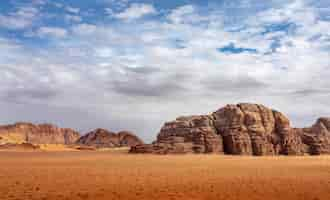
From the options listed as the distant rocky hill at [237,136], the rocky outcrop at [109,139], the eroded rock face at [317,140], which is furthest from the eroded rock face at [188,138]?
the rocky outcrop at [109,139]

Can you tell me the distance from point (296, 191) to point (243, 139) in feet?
127

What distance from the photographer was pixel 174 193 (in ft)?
40.9

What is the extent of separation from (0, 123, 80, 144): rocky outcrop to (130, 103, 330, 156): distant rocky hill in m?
91.7

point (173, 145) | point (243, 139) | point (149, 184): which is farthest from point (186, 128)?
point (149, 184)

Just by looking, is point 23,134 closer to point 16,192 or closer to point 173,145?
point 173,145

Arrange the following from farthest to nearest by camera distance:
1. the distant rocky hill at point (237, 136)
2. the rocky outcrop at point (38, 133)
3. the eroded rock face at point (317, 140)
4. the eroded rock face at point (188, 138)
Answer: the rocky outcrop at point (38, 133)
the eroded rock face at point (317, 140)
the distant rocky hill at point (237, 136)
the eroded rock face at point (188, 138)

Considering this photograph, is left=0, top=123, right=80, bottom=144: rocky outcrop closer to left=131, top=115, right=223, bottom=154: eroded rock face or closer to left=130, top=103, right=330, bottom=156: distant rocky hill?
Result: left=131, top=115, right=223, bottom=154: eroded rock face

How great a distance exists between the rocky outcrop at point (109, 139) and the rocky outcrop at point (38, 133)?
28441 mm

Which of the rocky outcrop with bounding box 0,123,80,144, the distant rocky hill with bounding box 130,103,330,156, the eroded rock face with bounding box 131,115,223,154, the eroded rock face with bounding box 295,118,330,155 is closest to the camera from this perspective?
the eroded rock face with bounding box 131,115,223,154

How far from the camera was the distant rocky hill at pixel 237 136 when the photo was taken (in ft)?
164

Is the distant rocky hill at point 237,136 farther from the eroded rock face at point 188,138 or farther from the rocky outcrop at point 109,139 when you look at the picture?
the rocky outcrop at point 109,139

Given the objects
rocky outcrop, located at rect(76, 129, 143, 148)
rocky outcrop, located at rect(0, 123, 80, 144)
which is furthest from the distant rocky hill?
rocky outcrop, located at rect(0, 123, 80, 144)

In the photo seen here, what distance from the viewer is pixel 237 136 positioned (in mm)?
51094

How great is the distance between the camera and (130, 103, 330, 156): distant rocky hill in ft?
164
